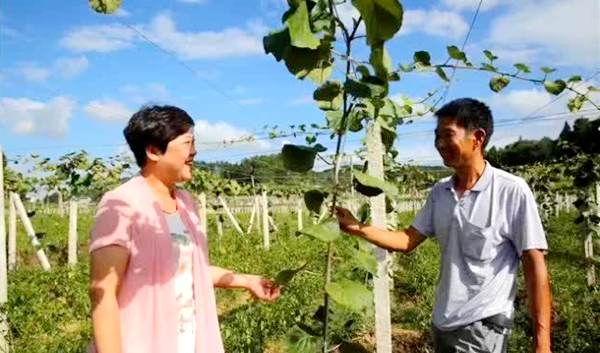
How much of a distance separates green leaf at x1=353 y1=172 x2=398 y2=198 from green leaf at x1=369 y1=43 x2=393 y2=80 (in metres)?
0.29

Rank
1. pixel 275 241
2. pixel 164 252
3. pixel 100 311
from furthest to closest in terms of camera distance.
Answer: pixel 275 241 → pixel 164 252 → pixel 100 311

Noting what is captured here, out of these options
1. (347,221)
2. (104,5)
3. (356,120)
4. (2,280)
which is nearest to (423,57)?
(356,120)

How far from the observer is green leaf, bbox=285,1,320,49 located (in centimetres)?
131

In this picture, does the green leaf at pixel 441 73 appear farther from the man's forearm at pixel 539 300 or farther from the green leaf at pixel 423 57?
the man's forearm at pixel 539 300

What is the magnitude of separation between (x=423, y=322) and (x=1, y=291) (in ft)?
10.6

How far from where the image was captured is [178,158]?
1.78 metres

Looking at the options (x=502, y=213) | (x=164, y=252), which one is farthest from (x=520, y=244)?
(x=164, y=252)

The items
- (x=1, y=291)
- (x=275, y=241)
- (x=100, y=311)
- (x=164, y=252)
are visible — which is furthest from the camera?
(x=275, y=241)

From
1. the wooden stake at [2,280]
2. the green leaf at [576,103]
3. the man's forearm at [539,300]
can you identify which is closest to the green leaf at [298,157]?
the man's forearm at [539,300]

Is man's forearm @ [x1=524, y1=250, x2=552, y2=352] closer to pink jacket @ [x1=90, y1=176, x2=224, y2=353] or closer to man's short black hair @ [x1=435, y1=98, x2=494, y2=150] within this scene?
man's short black hair @ [x1=435, y1=98, x2=494, y2=150]

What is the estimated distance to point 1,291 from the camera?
403 cm

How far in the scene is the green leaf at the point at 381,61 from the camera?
4.56 ft

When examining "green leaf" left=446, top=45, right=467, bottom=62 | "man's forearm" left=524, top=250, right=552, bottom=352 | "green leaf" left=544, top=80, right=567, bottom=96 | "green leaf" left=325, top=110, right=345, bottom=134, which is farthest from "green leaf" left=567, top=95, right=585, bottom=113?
"green leaf" left=325, top=110, right=345, bottom=134

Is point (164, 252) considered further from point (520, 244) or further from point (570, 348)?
point (570, 348)
